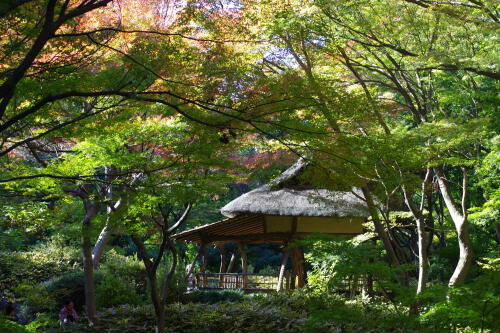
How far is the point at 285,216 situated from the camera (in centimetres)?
1515

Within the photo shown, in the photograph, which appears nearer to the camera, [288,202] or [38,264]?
[288,202]

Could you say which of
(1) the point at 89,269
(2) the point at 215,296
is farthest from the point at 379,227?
(1) the point at 89,269

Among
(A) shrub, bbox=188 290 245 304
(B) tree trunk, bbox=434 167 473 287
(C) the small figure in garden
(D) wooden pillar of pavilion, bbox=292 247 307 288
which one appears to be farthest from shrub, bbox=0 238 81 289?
(B) tree trunk, bbox=434 167 473 287

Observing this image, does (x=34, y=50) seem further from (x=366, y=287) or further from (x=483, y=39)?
(x=366, y=287)

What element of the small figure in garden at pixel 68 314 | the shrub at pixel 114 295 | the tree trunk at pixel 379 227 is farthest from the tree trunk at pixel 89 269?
the tree trunk at pixel 379 227

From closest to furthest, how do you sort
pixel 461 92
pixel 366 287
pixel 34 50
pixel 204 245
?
pixel 34 50 → pixel 461 92 → pixel 366 287 → pixel 204 245

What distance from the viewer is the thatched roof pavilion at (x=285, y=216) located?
14.2m

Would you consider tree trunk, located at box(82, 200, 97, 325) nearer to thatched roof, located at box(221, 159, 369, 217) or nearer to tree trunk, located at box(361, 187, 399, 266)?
thatched roof, located at box(221, 159, 369, 217)

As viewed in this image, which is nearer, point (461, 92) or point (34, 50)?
point (34, 50)

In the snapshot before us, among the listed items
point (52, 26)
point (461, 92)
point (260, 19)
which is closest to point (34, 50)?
point (52, 26)

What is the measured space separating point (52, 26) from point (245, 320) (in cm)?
678

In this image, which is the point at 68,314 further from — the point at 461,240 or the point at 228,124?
the point at 461,240

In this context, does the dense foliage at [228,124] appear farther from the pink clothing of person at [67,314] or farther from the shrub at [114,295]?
the pink clothing of person at [67,314]

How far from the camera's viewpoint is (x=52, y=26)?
13.2ft
